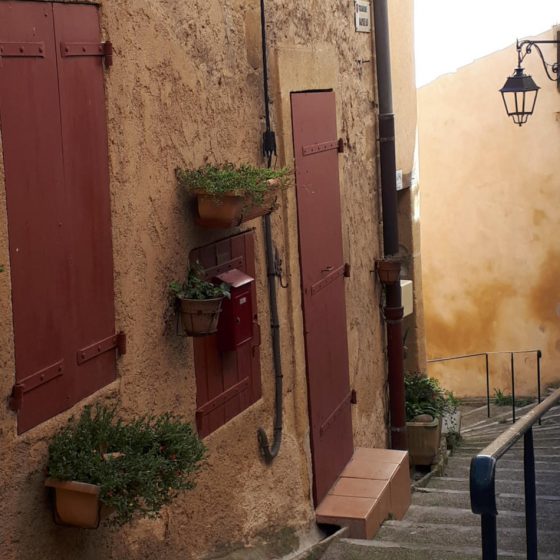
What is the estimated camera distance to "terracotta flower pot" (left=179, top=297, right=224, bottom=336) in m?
4.99

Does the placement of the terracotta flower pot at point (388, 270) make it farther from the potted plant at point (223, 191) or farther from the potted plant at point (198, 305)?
the potted plant at point (198, 305)

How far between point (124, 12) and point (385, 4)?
4732 millimetres

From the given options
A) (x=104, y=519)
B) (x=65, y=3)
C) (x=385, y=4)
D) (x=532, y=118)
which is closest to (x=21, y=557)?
(x=104, y=519)

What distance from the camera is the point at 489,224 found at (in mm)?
16266

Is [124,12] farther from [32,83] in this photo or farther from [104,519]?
[104,519]

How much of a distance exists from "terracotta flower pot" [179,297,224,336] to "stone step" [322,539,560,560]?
1.75m

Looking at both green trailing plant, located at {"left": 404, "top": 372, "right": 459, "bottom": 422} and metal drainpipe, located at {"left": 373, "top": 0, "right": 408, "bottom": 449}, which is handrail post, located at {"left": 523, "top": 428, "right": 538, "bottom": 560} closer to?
metal drainpipe, located at {"left": 373, "top": 0, "right": 408, "bottom": 449}

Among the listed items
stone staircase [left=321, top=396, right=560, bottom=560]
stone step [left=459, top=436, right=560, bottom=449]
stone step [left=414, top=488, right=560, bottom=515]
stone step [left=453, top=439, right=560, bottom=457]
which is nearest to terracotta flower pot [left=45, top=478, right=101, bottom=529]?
stone staircase [left=321, top=396, right=560, bottom=560]

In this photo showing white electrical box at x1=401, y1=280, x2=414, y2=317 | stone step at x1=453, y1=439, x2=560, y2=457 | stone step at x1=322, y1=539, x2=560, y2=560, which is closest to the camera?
stone step at x1=322, y1=539, x2=560, y2=560

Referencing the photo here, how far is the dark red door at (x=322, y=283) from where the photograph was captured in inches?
274

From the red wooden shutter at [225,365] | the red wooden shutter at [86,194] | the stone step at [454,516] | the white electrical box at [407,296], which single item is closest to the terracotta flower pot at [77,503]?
the red wooden shutter at [86,194]

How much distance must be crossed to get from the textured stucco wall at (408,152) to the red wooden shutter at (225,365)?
5.14 meters

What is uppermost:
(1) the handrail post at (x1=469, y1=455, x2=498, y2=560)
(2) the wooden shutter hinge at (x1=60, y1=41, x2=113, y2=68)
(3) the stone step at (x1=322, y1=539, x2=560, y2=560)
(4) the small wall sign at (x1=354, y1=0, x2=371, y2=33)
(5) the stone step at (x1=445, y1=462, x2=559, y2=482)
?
(4) the small wall sign at (x1=354, y1=0, x2=371, y2=33)

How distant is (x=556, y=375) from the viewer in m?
16.0
